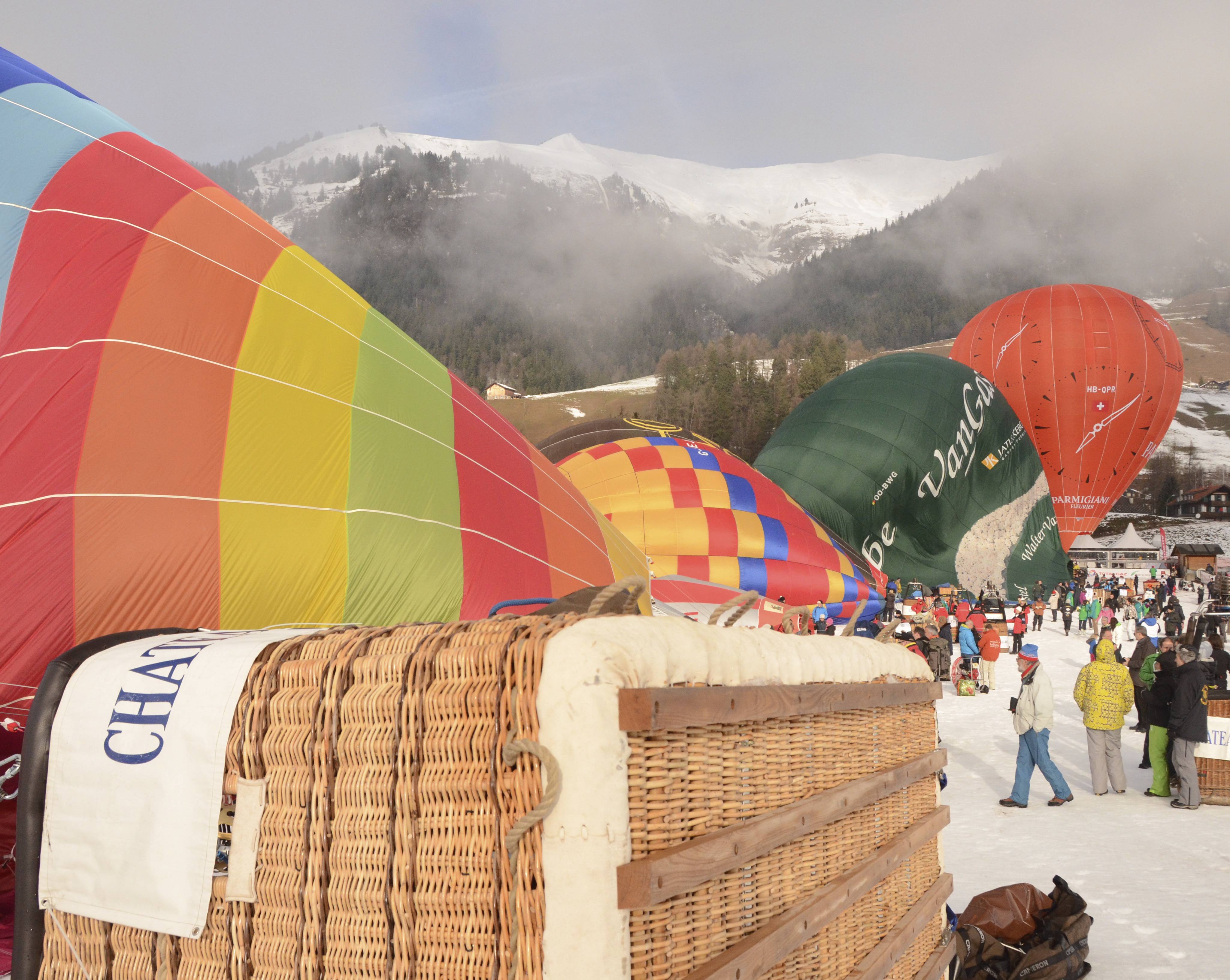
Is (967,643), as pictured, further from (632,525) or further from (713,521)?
(632,525)

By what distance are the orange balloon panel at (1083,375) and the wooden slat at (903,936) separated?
24042 mm

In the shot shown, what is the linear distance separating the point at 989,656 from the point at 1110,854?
7403 mm

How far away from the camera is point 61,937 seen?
1583 millimetres

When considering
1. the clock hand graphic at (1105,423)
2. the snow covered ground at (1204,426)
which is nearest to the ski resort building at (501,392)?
the clock hand graphic at (1105,423)

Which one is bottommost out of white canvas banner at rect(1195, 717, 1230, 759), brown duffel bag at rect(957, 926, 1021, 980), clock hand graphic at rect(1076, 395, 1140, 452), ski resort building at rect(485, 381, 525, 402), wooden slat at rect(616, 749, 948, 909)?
brown duffel bag at rect(957, 926, 1021, 980)

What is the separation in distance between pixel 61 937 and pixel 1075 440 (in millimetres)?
27344

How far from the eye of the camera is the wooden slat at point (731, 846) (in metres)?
1.22

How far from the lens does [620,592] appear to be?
4.92 ft

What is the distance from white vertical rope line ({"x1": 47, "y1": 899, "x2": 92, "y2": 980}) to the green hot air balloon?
54.9 feet

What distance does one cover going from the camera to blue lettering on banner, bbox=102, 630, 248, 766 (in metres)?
1.55

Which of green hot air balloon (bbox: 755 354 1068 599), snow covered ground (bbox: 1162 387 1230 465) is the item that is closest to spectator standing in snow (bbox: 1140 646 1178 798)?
green hot air balloon (bbox: 755 354 1068 599)

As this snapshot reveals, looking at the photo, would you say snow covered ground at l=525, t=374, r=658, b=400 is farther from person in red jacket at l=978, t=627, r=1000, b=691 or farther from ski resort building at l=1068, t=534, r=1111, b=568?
person in red jacket at l=978, t=627, r=1000, b=691

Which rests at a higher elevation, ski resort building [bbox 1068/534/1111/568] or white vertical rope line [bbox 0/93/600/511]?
ski resort building [bbox 1068/534/1111/568]

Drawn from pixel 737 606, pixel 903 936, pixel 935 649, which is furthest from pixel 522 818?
pixel 935 649
